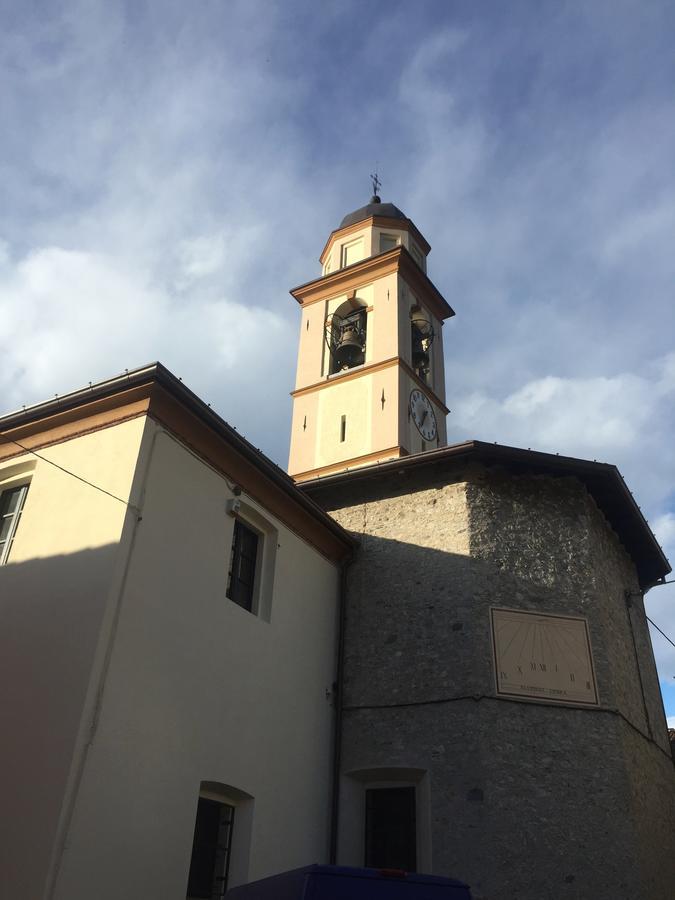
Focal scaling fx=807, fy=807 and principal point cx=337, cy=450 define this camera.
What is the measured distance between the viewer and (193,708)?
7133 millimetres

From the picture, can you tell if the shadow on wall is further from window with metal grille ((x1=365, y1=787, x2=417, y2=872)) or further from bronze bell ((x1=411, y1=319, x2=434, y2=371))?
bronze bell ((x1=411, y1=319, x2=434, y2=371))

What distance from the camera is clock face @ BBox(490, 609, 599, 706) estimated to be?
8547 millimetres

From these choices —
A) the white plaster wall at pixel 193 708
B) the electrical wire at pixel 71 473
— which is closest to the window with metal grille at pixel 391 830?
the white plaster wall at pixel 193 708

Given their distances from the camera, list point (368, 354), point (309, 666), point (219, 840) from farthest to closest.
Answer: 1. point (368, 354)
2. point (309, 666)
3. point (219, 840)

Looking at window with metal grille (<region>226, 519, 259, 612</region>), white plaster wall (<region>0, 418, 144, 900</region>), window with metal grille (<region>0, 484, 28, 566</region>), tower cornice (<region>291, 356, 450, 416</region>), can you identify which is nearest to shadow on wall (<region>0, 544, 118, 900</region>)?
white plaster wall (<region>0, 418, 144, 900</region>)

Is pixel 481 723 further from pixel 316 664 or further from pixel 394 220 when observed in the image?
pixel 394 220

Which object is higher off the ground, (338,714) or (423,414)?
(423,414)

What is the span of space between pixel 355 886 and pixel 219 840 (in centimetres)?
290

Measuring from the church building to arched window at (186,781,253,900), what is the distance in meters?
0.02

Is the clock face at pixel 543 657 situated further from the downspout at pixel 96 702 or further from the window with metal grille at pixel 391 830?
the downspout at pixel 96 702

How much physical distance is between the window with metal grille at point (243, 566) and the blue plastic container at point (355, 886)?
3.34 meters

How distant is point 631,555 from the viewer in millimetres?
11203

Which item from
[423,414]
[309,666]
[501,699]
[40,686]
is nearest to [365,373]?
[423,414]

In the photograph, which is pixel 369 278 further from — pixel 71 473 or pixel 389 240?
pixel 71 473
